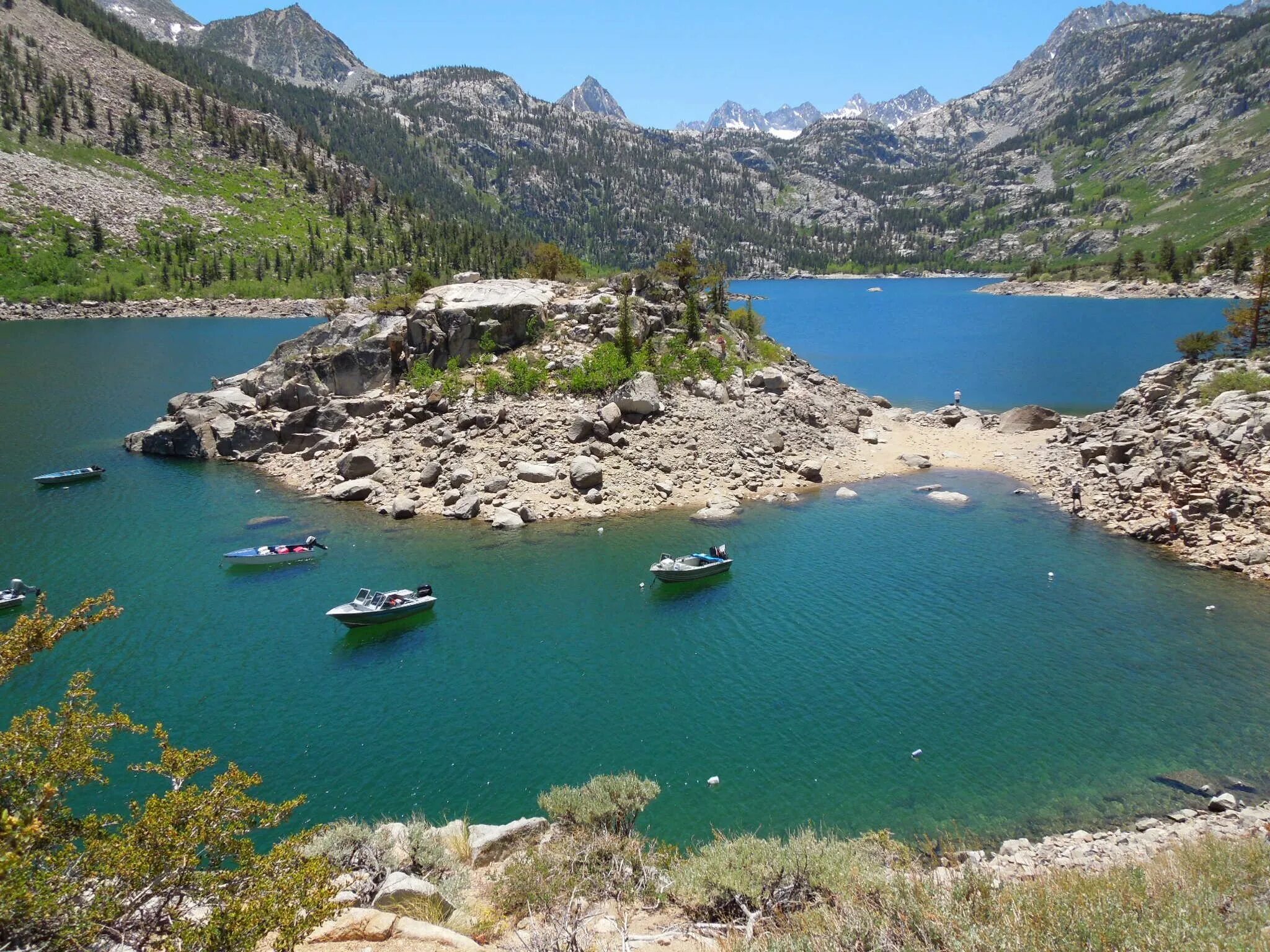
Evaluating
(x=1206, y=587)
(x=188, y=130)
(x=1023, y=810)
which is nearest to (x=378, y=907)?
(x=1023, y=810)

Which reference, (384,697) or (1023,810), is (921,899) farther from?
(384,697)

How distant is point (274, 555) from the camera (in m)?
38.4

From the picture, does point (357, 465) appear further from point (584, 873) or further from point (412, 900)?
point (584, 873)

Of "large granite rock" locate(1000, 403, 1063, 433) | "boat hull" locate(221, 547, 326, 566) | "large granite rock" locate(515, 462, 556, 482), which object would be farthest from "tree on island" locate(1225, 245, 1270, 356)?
"boat hull" locate(221, 547, 326, 566)

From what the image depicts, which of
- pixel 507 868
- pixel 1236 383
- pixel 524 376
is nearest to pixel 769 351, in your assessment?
pixel 524 376

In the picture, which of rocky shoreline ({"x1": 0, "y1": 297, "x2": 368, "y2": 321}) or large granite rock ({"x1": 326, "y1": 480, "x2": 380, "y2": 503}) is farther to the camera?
rocky shoreline ({"x1": 0, "y1": 297, "x2": 368, "y2": 321})

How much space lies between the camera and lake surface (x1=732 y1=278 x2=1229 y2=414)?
79.6 m

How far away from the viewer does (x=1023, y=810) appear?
20.9 meters

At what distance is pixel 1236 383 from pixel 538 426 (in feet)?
159

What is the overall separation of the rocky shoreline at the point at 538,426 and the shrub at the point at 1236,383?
483 inches

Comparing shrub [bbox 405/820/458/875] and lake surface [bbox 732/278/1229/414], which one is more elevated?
lake surface [bbox 732/278/1229/414]

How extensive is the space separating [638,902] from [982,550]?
105ft

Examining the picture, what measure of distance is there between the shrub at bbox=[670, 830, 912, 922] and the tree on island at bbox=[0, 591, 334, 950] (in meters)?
7.47

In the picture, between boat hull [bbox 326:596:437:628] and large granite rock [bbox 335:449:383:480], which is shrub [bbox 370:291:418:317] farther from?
boat hull [bbox 326:596:437:628]
